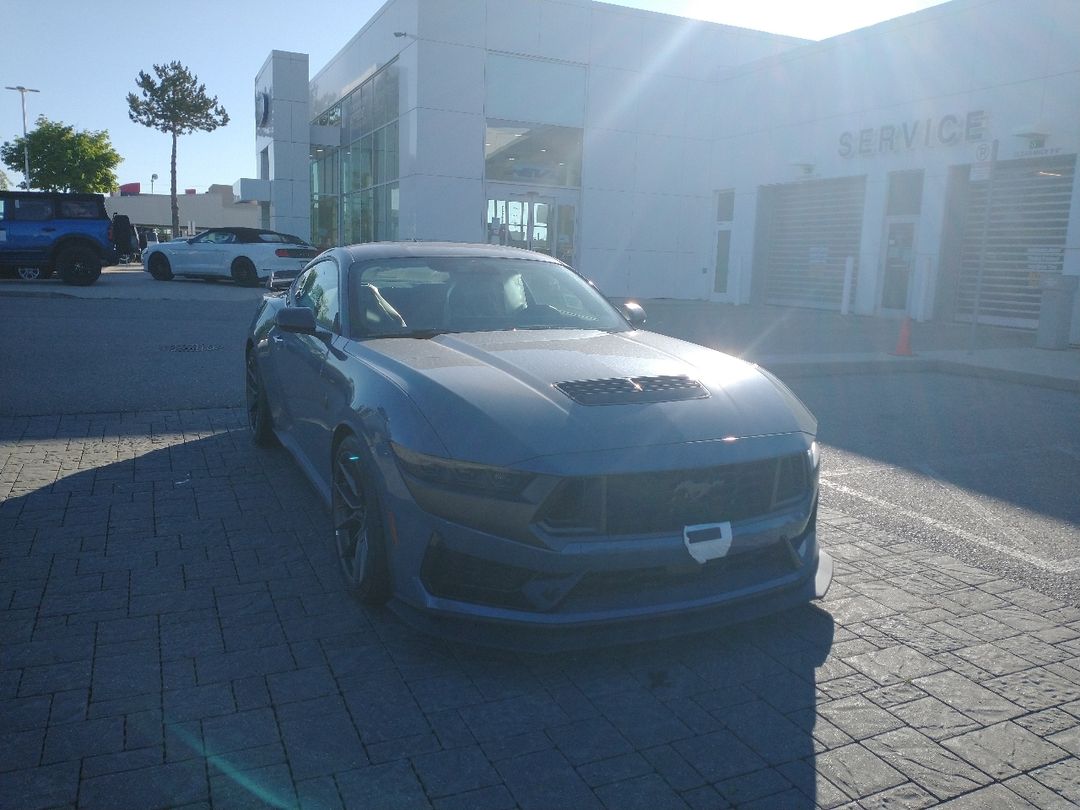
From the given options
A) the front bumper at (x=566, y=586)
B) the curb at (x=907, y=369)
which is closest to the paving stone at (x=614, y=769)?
the front bumper at (x=566, y=586)

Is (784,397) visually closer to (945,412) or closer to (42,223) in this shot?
(945,412)

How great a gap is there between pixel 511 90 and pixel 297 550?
21183 mm

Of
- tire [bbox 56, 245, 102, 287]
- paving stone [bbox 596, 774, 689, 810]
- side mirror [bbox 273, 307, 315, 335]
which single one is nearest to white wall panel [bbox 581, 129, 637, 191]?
tire [bbox 56, 245, 102, 287]

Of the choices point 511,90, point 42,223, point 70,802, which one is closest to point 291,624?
point 70,802

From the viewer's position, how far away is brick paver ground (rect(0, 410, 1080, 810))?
255 cm

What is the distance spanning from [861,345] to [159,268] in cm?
1970

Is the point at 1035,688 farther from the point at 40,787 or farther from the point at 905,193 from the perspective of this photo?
the point at 905,193

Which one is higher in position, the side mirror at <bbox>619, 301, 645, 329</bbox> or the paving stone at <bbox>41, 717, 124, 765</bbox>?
the side mirror at <bbox>619, 301, 645, 329</bbox>

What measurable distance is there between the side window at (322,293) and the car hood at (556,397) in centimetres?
63

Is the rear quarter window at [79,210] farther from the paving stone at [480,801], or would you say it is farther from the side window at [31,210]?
the paving stone at [480,801]

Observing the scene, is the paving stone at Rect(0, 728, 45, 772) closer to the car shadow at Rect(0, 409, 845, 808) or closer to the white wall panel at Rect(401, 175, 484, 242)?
the car shadow at Rect(0, 409, 845, 808)

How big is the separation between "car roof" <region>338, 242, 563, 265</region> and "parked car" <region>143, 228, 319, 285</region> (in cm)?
1827

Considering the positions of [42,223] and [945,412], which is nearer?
[945,412]

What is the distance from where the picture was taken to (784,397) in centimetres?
375
